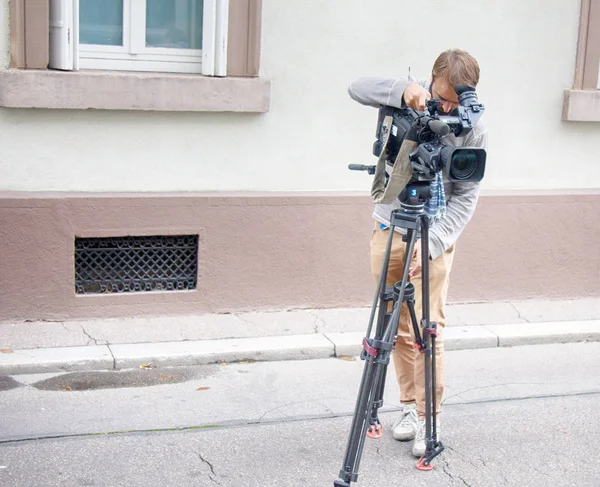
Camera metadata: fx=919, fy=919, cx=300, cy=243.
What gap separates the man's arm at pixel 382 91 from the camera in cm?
402

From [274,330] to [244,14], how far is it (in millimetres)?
2190

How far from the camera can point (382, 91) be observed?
4121 mm

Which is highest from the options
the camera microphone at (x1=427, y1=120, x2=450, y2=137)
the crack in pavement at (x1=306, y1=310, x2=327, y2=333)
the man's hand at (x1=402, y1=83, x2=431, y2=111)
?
the man's hand at (x1=402, y1=83, x2=431, y2=111)

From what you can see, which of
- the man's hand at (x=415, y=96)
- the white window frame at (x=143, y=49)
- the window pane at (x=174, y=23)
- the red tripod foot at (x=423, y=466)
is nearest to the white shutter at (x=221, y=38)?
the white window frame at (x=143, y=49)

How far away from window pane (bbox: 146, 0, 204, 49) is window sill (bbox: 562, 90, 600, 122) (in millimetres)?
2910

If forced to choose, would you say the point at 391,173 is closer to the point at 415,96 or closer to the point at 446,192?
the point at 415,96

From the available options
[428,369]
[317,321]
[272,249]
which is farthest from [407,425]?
[272,249]

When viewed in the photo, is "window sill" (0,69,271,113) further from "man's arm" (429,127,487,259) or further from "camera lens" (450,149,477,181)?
"camera lens" (450,149,477,181)

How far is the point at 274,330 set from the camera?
6328 millimetres

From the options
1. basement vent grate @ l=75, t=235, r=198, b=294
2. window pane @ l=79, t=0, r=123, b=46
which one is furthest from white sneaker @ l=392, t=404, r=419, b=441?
window pane @ l=79, t=0, r=123, b=46

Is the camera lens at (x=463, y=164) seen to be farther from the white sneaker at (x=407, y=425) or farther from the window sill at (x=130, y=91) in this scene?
the window sill at (x=130, y=91)

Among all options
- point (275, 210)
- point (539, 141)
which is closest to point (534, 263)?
point (539, 141)

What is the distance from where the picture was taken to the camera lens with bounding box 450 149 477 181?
3818 millimetres

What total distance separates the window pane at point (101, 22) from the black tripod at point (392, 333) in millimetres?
3062
